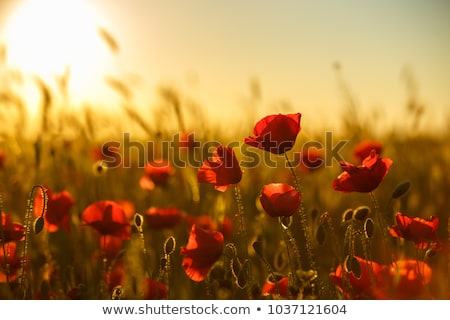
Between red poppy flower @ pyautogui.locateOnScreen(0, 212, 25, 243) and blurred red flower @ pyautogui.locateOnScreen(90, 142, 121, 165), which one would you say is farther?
blurred red flower @ pyautogui.locateOnScreen(90, 142, 121, 165)

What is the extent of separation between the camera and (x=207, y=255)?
1094 mm

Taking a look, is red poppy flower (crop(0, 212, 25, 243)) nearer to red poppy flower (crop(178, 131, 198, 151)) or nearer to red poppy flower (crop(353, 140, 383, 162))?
red poppy flower (crop(178, 131, 198, 151))

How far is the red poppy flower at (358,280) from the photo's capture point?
105cm

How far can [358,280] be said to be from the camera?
3.45ft

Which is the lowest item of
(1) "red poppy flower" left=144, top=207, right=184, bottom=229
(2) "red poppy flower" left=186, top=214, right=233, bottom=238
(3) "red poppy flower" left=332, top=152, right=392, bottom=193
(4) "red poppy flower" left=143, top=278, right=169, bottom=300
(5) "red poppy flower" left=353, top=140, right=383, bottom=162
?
(4) "red poppy flower" left=143, top=278, right=169, bottom=300

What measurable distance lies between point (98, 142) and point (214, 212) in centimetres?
59

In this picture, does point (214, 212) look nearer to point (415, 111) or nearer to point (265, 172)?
point (265, 172)

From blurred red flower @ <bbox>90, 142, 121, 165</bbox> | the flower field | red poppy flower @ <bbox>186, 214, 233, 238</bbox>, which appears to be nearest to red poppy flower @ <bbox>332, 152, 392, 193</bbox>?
the flower field

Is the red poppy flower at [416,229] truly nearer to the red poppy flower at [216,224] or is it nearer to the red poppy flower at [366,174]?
the red poppy flower at [366,174]

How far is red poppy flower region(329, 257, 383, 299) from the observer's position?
105 cm

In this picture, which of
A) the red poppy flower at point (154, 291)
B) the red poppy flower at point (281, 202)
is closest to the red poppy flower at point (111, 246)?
the red poppy flower at point (154, 291)

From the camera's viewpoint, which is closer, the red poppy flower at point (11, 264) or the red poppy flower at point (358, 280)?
the red poppy flower at point (358, 280)
